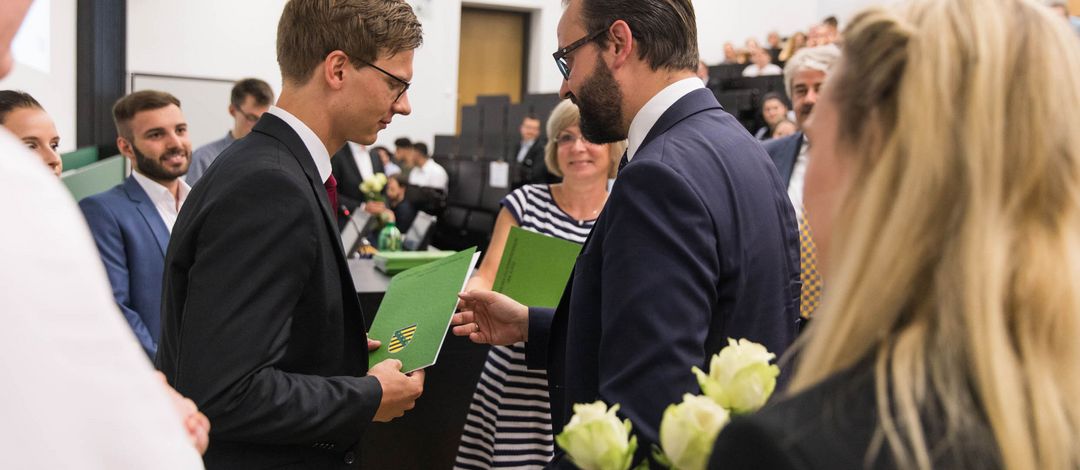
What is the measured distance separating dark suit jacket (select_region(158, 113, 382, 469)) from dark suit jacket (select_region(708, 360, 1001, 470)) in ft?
2.93

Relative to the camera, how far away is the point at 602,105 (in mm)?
1674

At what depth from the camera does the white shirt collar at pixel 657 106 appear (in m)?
1.59

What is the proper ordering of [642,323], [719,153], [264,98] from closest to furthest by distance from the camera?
[642,323] < [719,153] < [264,98]

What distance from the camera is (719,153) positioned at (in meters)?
1.44

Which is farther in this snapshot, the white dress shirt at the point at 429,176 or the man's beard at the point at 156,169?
the white dress shirt at the point at 429,176

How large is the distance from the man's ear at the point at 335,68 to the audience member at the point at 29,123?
148 centimetres

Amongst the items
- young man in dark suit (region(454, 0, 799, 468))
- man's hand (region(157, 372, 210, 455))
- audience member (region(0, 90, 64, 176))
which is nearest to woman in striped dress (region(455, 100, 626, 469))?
young man in dark suit (region(454, 0, 799, 468))

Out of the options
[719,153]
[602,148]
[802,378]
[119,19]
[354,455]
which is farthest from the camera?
[119,19]

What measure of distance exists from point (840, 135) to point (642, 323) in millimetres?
571

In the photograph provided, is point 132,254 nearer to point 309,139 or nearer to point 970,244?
point 309,139

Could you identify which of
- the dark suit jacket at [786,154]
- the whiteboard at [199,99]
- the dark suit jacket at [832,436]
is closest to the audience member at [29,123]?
the dark suit jacket at [786,154]

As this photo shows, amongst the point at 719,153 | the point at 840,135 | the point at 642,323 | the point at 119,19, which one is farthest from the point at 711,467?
the point at 119,19

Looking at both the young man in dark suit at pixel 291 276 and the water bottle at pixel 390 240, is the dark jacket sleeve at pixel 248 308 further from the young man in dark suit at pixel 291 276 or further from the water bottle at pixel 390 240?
the water bottle at pixel 390 240

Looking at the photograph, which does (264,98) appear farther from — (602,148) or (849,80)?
(849,80)
